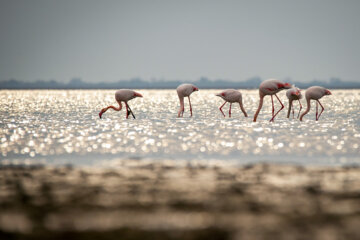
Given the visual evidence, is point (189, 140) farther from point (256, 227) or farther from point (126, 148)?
point (256, 227)

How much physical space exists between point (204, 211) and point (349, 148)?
22.1 feet

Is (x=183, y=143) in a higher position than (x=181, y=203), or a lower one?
lower

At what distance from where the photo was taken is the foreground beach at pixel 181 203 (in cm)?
479

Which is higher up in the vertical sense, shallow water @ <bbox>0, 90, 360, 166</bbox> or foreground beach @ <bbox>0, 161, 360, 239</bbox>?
foreground beach @ <bbox>0, 161, 360, 239</bbox>

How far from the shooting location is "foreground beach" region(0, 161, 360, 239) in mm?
4785

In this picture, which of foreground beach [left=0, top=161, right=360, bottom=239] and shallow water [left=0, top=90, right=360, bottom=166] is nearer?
foreground beach [left=0, top=161, right=360, bottom=239]

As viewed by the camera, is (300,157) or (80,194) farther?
(300,157)

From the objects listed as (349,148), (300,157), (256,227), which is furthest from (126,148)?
(256,227)

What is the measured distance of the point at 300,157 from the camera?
9.89 meters

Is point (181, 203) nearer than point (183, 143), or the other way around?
point (181, 203)

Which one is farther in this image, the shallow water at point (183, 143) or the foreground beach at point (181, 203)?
the shallow water at point (183, 143)

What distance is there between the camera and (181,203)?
588 cm

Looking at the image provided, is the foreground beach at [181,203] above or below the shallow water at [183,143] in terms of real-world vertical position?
above

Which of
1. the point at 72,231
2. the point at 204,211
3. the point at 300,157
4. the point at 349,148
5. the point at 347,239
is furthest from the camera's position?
the point at 349,148
